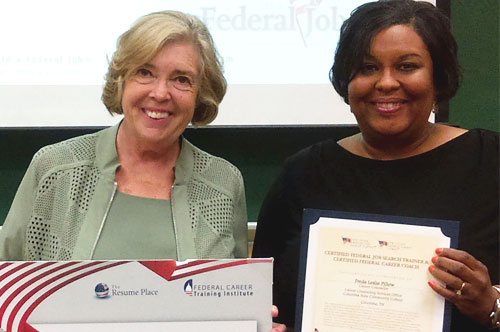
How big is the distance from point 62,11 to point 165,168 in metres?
1.21

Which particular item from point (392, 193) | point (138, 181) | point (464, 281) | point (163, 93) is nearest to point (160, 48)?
point (163, 93)

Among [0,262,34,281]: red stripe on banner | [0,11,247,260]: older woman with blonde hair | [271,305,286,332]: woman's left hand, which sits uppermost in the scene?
[0,11,247,260]: older woman with blonde hair

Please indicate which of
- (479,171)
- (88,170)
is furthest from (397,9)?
(88,170)

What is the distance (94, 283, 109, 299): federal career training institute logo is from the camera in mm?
1306

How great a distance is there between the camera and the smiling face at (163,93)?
5.25 feet

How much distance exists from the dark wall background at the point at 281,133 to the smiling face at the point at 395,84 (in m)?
1.22

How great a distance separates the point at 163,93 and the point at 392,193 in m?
0.68

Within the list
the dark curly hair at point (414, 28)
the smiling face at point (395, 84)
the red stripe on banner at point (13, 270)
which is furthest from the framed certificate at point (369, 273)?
the red stripe on banner at point (13, 270)

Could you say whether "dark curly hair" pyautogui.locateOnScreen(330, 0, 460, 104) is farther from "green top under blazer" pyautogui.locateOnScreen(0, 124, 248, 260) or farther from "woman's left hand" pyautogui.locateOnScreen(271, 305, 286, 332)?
"woman's left hand" pyautogui.locateOnScreen(271, 305, 286, 332)

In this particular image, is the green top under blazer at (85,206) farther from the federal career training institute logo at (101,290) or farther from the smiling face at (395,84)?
the smiling face at (395,84)

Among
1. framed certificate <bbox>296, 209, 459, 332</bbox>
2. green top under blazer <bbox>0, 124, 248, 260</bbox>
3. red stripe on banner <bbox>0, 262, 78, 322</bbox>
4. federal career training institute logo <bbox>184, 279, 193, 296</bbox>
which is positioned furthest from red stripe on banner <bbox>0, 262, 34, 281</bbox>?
framed certificate <bbox>296, 209, 459, 332</bbox>

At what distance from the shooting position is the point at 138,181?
5.60ft

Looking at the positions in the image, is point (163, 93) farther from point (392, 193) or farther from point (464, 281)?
point (464, 281)

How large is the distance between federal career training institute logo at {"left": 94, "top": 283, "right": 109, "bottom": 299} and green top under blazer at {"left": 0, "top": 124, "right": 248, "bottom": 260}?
261mm
